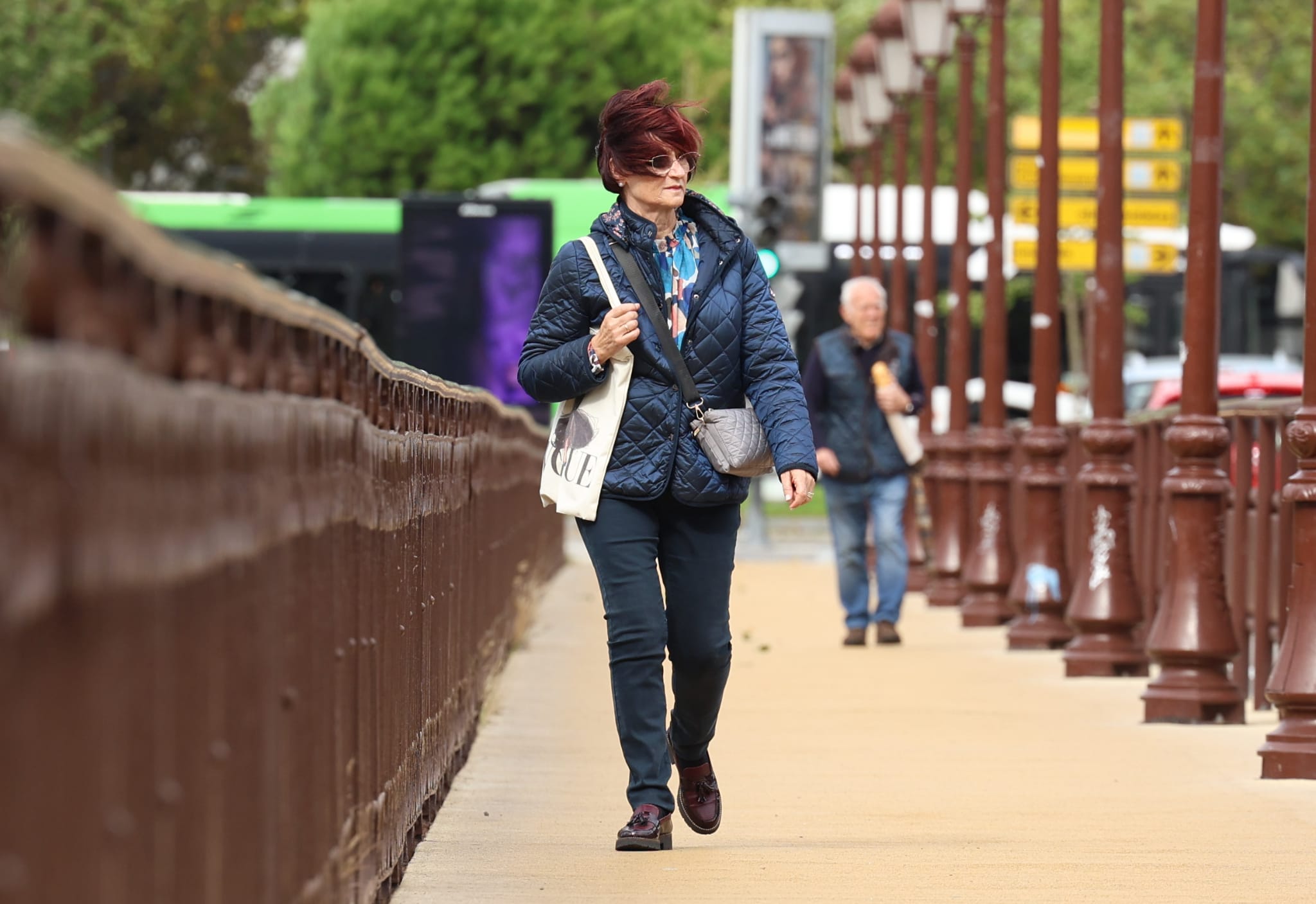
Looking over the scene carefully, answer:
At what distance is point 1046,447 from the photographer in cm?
1551

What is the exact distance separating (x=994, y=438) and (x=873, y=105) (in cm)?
1134

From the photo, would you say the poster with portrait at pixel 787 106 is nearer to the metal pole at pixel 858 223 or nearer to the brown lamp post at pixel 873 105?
the metal pole at pixel 858 223

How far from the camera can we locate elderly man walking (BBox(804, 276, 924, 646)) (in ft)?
48.3

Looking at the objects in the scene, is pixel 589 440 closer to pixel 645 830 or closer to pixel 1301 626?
pixel 645 830

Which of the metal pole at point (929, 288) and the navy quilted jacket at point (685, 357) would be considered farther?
the metal pole at point (929, 288)

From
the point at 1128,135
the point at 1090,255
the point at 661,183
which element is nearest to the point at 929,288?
the point at 1090,255

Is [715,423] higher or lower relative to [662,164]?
lower

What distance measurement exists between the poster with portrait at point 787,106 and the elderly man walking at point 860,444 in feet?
59.0

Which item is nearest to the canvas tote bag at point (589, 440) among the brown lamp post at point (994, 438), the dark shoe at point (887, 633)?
the dark shoe at point (887, 633)

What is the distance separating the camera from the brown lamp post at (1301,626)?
8742 mm

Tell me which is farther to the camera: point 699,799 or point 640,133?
point 699,799

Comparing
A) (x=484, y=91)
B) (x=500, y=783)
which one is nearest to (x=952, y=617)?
(x=500, y=783)

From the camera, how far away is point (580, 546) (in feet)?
104

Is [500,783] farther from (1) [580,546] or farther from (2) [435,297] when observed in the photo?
(1) [580,546]
